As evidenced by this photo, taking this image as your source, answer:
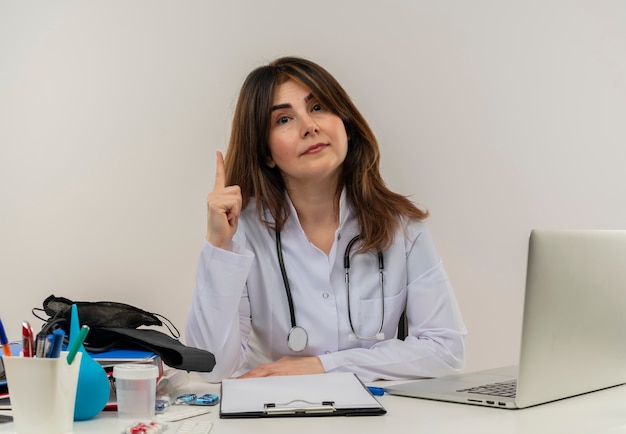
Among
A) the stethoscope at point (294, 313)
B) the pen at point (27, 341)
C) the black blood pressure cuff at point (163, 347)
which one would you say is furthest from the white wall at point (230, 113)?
the pen at point (27, 341)

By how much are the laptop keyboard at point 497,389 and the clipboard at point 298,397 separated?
209 mm

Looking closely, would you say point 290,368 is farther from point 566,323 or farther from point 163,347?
point 566,323

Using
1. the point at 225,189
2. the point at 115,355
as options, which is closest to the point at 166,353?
the point at 115,355

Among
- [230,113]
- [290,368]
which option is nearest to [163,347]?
[290,368]

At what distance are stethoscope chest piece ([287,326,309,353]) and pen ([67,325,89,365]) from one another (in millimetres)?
920

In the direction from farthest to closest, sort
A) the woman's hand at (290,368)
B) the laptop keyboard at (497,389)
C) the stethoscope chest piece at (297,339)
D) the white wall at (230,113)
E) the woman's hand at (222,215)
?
the white wall at (230,113)
the stethoscope chest piece at (297,339)
the woman's hand at (222,215)
the woman's hand at (290,368)
the laptop keyboard at (497,389)

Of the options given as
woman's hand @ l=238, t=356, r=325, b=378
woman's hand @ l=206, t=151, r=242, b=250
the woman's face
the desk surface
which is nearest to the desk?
the desk surface

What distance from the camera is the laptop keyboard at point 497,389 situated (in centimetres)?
136

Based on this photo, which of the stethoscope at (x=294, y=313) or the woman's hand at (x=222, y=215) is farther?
the stethoscope at (x=294, y=313)

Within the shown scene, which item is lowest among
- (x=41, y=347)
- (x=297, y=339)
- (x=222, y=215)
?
(x=297, y=339)

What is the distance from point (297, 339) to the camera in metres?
1.99

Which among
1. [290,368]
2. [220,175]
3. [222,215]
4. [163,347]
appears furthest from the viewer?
[220,175]

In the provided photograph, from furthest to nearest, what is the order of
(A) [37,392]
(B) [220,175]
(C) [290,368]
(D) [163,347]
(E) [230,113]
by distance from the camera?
(E) [230,113]
(B) [220,175]
(C) [290,368]
(D) [163,347]
(A) [37,392]

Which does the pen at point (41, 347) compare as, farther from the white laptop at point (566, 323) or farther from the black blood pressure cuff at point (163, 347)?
the white laptop at point (566, 323)
